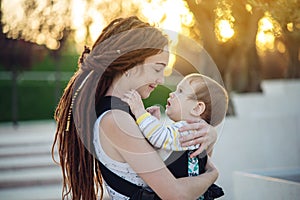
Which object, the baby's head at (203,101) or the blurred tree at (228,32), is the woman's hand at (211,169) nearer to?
the baby's head at (203,101)

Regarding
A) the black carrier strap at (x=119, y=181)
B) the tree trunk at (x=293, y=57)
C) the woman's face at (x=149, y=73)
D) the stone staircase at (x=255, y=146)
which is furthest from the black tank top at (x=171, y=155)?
the tree trunk at (x=293, y=57)

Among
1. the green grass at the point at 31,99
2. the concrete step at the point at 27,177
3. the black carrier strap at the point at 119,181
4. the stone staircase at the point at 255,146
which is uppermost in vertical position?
the black carrier strap at the point at 119,181

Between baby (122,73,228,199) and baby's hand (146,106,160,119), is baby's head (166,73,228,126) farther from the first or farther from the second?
baby's hand (146,106,160,119)

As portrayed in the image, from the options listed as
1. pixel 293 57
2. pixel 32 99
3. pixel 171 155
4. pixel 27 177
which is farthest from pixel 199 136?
pixel 32 99

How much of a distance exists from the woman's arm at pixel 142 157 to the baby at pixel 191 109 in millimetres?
79

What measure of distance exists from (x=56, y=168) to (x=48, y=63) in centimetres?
1339

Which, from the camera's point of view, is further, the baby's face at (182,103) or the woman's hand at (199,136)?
the baby's face at (182,103)

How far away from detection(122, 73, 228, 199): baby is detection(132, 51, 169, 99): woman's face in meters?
0.06

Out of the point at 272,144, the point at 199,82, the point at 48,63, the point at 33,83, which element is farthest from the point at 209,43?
the point at 48,63

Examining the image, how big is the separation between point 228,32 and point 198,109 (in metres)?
2.92

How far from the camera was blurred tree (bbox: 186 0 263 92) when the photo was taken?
14.6 feet

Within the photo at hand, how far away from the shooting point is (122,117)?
2.50m

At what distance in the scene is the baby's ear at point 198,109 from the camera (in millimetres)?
2811

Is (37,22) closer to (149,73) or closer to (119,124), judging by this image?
(149,73)
